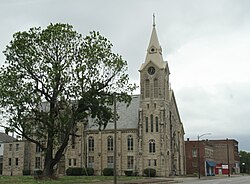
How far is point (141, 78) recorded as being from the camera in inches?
2768

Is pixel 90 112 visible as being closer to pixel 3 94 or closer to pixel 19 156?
pixel 3 94

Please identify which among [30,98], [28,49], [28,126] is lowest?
[28,126]

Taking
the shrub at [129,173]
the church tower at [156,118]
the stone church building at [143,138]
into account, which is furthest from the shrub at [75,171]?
the church tower at [156,118]

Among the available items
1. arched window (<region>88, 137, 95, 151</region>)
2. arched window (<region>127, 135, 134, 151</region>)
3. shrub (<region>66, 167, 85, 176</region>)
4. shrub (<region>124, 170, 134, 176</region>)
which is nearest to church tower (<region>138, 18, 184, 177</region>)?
shrub (<region>124, 170, 134, 176</region>)

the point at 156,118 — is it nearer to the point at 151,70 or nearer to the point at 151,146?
the point at 151,146

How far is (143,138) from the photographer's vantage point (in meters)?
67.6

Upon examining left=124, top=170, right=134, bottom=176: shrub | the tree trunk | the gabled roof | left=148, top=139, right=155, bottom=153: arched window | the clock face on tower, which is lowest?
left=124, top=170, right=134, bottom=176: shrub

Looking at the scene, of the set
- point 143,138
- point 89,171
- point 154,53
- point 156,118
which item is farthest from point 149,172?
point 154,53

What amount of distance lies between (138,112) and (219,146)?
180 feet

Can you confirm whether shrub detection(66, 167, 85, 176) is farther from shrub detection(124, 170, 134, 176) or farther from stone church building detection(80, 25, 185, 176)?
shrub detection(124, 170, 134, 176)

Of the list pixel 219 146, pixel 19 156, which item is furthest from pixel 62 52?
pixel 219 146

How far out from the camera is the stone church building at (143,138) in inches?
2640

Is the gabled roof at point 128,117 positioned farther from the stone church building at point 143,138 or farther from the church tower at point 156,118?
the church tower at point 156,118

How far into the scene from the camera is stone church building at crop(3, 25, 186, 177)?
67062 mm
